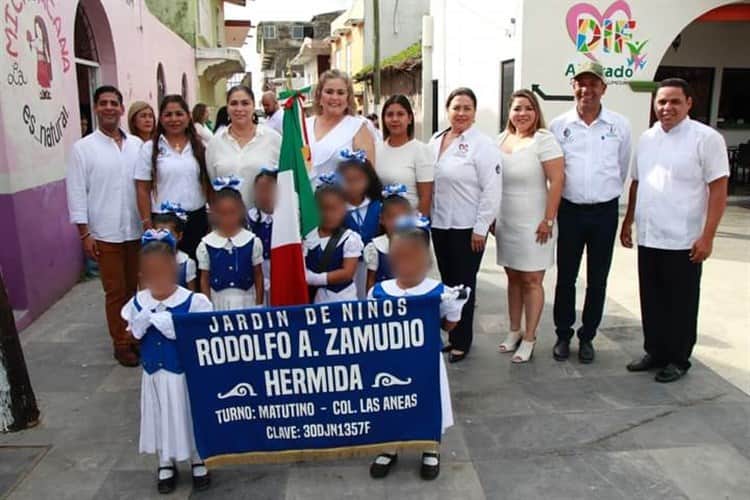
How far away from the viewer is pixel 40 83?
5602mm

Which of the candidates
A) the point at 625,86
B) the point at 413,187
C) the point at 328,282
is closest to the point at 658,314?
the point at 413,187

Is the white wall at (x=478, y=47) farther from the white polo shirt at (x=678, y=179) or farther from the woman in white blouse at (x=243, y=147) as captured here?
the woman in white blouse at (x=243, y=147)

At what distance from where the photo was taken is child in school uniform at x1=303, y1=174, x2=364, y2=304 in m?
3.30

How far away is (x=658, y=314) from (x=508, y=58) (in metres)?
7.05

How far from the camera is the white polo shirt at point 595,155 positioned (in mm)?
4055

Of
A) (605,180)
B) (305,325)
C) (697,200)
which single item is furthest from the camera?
(605,180)

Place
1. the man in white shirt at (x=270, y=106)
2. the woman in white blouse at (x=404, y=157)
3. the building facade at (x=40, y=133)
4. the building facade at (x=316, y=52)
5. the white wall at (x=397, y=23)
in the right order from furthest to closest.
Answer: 1. the building facade at (x=316, y=52)
2. the white wall at (x=397, y=23)
3. the man in white shirt at (x=270, y=106)
4. the building facade at (x=40, y=133)
5. the woman in white blouse at (x=404, y=157)

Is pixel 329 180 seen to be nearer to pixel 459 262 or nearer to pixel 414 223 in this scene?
pixel 414 223

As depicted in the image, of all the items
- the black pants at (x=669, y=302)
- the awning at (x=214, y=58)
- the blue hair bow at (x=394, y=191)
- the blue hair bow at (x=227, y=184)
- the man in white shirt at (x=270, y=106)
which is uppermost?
the awning at (x=214, y=58)

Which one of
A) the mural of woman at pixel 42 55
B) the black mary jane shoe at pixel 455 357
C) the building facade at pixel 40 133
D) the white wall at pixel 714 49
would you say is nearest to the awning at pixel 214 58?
the building facade at pixel 40 133

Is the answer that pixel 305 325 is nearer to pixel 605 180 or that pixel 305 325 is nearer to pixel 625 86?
pixel 605 180

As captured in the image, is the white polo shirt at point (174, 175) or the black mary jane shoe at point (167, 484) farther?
the white polo shirt at point (174, 175)

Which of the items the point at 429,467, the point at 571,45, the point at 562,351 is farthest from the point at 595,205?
the point at 571,45

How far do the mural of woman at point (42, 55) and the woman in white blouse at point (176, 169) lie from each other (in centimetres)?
217
